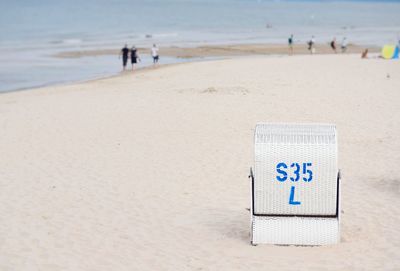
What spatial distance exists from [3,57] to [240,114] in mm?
35032

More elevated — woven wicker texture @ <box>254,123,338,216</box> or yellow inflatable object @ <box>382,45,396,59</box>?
yellow inflatable object @ <box>382,45,396,59</box>

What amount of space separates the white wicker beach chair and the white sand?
0.77ft

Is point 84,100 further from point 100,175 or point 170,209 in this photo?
point 170,209

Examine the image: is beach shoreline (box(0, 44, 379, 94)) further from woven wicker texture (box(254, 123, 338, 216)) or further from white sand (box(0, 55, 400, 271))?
woven wicker texture (box(254, 123, 338, 216))

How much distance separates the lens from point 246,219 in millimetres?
10836

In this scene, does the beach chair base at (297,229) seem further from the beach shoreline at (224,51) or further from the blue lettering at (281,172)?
the beach shoreline at (224,51)

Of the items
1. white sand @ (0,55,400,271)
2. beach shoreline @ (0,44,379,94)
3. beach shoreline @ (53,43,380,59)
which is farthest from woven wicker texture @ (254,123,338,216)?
beach shoreline @ (53,43,380,59)

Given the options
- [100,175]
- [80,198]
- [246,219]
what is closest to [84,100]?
[100,175]

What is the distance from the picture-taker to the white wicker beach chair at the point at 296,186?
909 cm

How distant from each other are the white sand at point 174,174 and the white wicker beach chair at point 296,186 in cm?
23

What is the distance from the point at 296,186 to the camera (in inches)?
361

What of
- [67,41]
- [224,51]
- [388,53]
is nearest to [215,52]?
[224,51]

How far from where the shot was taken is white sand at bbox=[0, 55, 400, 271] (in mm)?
9312

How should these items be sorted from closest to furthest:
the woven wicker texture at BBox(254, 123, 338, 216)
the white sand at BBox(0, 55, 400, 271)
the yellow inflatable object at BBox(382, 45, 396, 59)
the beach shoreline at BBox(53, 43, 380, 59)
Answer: the woven wicker texture at BBox(254, 123, 338, 216), the white sand at BBox(0, 55, 400, 271), the yellow inflatable object at BBox(382, 45, 396, 59), the beach shoreline at BBox(53, 43, 380, 59)
